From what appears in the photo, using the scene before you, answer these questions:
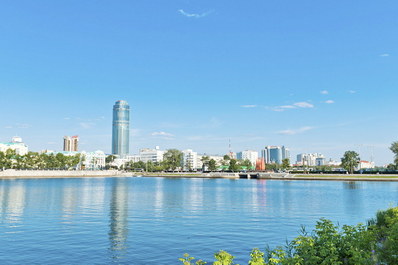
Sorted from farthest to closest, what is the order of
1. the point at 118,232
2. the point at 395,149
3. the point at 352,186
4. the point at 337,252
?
1. the point at 395,149
2. the point at 352,186
3. the point at 118,232
4. the point at 337,252

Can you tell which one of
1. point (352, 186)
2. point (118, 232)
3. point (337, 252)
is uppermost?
point (337, 252)

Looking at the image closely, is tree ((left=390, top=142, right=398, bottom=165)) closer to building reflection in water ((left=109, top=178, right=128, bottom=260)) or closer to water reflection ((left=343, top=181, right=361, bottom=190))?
water reflection ((left=343, top=181, right=361, bottom=190))

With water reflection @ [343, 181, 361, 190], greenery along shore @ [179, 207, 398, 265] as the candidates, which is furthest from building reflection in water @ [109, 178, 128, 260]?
water reflection @ [343, 181, 361, 190]

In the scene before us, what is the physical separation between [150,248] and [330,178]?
179136mm

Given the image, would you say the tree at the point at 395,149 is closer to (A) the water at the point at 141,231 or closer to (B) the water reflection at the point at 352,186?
(B) the water reflection at the point at 352,186

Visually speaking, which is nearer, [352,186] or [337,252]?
[337,252]

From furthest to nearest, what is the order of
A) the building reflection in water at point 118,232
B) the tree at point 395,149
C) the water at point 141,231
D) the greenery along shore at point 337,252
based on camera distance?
the tree at point 395,149, the building reflection in water at point 118,232, the water at point 141,231, the greenery along shore at point 337,252

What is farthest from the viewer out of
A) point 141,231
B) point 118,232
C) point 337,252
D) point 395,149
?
point 395,149

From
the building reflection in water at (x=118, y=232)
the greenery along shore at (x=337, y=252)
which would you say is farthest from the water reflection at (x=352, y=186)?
the greenery along shore at (x=337, y=252)

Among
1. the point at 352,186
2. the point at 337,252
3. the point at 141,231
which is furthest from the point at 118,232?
the point at 352,186

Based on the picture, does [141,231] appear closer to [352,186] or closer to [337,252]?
[337,252]

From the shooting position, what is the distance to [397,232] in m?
16.9

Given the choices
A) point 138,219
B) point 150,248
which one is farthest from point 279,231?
point 138,219

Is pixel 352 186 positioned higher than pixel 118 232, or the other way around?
pixel 118 232
